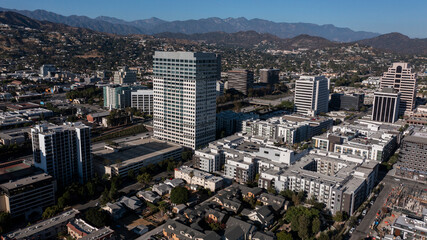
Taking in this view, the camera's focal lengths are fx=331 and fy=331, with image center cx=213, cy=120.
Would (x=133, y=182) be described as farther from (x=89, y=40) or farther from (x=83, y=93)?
(x=89, y=40)

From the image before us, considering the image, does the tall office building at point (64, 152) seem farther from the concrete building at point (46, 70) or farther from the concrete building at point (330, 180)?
A: the concrete building at point (46, 70)

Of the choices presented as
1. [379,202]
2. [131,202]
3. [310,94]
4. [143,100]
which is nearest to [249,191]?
[131,202]

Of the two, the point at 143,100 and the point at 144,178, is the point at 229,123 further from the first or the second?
the point at 143,100

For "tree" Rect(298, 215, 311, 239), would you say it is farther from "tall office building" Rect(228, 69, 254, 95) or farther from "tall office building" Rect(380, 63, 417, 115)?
"tall office building" Rect(228, 69, 254, 95)

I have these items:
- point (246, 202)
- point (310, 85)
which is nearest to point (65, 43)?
point (310, 85)

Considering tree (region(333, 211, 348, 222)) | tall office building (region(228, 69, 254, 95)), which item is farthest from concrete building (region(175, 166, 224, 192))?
tall office building (region(228, 69, 254, 95))

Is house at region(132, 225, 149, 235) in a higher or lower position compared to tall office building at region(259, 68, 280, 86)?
lower
